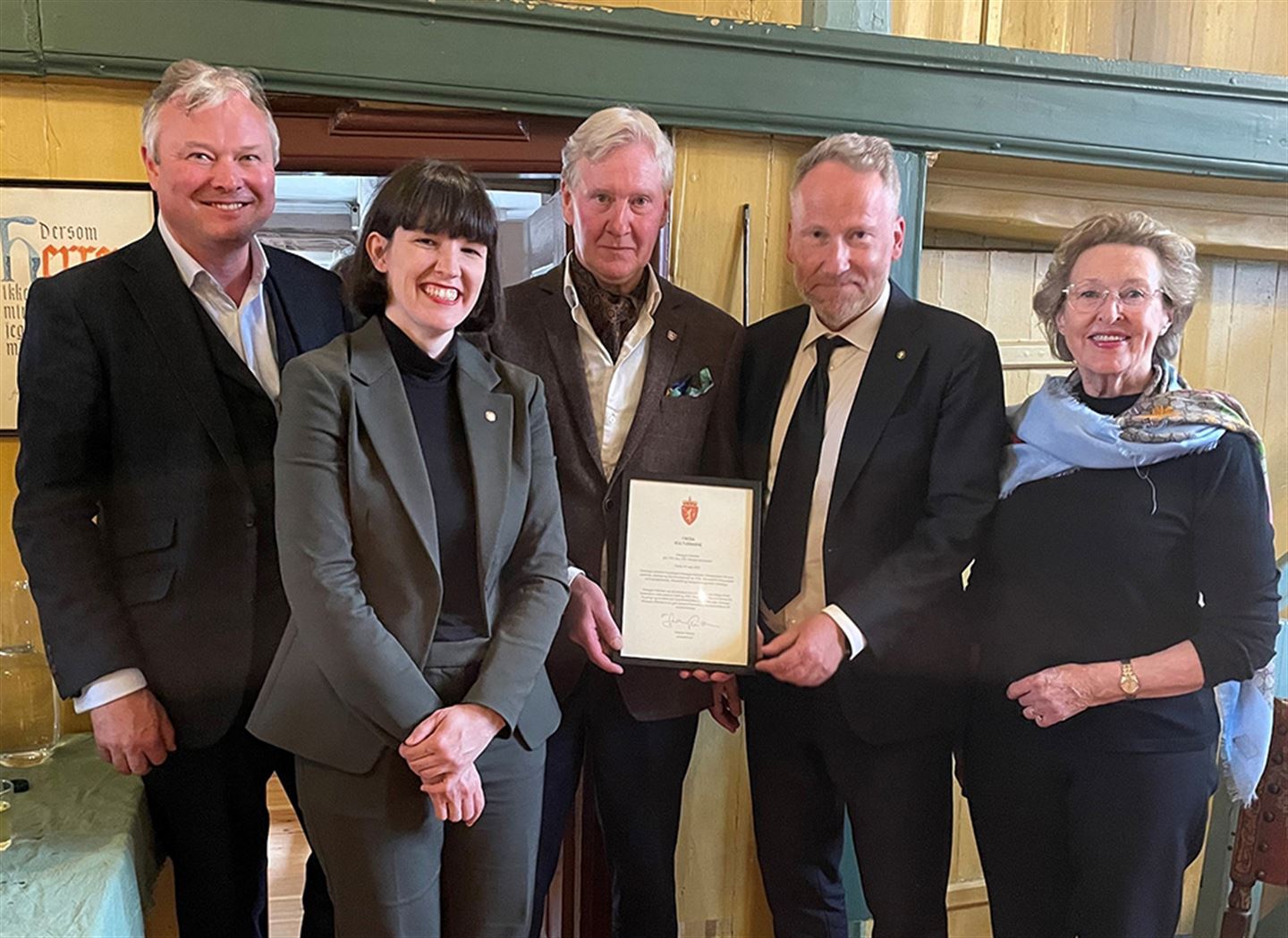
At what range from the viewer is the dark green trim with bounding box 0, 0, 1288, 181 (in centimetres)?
180

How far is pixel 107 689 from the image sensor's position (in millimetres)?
1627

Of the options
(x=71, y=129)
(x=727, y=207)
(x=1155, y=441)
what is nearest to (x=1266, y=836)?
(x=1155, y=441)

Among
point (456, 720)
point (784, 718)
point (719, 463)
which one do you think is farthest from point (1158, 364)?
point (456, 720)

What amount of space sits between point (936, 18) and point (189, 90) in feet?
5.49

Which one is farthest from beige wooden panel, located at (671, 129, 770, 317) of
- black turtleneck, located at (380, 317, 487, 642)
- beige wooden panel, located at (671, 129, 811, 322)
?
black turtleneck, located at (380, 317, 487, 642)

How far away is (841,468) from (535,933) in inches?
41.3

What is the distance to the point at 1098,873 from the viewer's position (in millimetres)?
1624

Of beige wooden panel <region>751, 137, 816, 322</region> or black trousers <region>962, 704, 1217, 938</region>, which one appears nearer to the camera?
black trousers <region>962, 704, 1217, 938</region>

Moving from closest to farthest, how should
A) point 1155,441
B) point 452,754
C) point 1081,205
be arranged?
point 452,754 < point 1155,441 < point 1081,205

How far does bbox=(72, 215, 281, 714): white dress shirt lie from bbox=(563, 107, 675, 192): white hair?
1.84 feet

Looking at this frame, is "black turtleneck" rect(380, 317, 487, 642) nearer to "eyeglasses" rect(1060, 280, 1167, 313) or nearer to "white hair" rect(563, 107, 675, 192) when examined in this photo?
"white hair" rect(563, 107, 675, 192)

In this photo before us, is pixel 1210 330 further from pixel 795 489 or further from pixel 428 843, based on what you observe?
pixel 428 843

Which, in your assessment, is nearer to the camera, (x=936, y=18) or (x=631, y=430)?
(x=631, y=430)

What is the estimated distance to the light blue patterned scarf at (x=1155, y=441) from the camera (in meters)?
1.59
